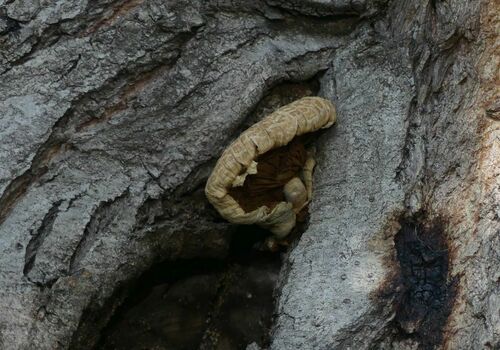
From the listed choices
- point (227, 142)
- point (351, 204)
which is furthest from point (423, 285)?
point (227, 142)

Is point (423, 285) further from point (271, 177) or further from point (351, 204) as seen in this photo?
point (271, 177)

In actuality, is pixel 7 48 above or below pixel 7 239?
above

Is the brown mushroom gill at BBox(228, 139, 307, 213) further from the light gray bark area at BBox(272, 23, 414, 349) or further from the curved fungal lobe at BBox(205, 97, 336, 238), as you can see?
the light gray bark area at BBox(272, 23, 414, 349)

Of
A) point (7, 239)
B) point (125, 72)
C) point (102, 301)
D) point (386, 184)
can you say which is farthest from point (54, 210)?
point (386, 184)

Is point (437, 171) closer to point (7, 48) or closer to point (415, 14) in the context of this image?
point (415, 14)

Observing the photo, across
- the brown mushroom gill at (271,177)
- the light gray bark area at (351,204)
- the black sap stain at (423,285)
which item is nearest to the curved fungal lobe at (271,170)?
the brown mushroom gill at (271,177)

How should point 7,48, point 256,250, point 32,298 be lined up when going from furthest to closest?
point 256,250, point 7,48, point 32,298
